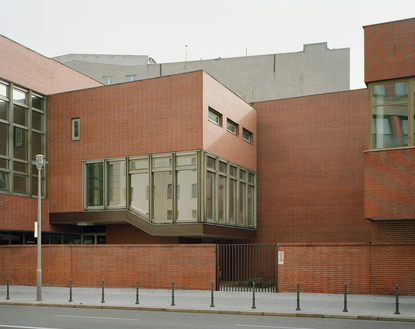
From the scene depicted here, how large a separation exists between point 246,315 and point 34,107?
20.7 metres

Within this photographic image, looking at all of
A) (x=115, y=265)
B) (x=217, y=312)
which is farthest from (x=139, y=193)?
(x=217, y=312)

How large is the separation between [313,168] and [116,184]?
1250 cm

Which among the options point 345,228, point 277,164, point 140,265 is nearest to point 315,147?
point 277,164

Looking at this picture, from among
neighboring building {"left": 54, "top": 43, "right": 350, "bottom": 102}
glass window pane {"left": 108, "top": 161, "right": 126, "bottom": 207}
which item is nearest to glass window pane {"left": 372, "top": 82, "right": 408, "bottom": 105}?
glass window pane {"left": 108, "top": 161, "right": 126, "bottom": 207}

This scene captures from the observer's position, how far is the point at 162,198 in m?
27.6

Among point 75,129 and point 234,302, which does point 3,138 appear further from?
point 234,302

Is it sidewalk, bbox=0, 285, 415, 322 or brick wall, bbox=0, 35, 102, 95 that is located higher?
brick wall, bbox=0, 35, 102, 95

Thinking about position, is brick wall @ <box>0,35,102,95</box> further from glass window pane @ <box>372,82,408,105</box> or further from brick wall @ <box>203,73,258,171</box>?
glass window pane @ <box>372,82,408,105</box>

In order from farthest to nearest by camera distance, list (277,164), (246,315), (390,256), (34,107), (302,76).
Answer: (302,76) → (277,164) → (34,107) → (390,256) → (246,315)

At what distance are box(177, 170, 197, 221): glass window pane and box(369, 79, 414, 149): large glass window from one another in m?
9.79

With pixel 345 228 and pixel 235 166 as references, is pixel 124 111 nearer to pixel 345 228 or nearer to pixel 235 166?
pixel 235 166

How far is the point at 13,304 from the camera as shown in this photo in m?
19.1

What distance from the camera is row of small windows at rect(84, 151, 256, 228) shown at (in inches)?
1059

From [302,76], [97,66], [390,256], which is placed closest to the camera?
[390,256]
